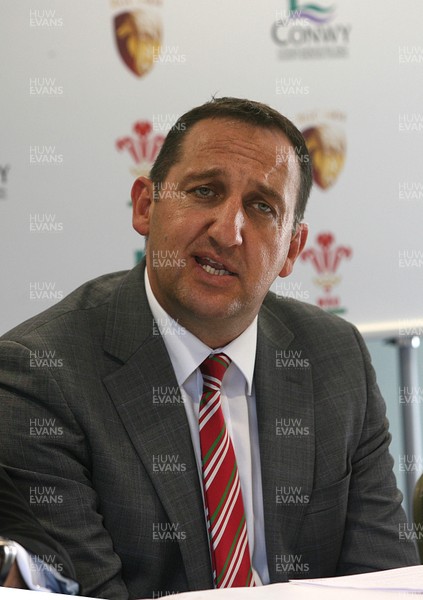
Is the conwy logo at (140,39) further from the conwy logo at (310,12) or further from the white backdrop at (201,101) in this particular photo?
the conwy logo at (310,12)

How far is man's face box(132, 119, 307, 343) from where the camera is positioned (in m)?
1.84

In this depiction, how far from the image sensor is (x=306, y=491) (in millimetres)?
1850

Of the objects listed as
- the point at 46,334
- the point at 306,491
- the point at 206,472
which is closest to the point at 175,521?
the point at 206,472

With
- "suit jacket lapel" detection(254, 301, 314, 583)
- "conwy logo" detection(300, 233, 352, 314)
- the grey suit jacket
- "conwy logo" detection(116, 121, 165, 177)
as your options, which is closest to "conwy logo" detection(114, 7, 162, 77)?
"conwy logo" detection(116, 121, 165, 177)

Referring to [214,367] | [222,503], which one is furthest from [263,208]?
[222,503]

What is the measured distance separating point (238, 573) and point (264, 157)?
877 millimetres

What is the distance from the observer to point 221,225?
5.97 feet

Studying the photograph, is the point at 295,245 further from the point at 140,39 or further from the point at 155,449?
the point at 140,39

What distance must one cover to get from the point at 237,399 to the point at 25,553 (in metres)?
0.82

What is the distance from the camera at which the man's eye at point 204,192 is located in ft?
6.22

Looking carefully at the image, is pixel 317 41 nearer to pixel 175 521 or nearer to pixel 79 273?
pixel 79 273

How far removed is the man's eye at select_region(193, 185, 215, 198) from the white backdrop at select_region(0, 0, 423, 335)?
3.89 ft

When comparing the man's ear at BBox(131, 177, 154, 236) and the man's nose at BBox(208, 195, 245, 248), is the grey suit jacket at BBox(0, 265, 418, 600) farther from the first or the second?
the man's nose at BBox(208, 195, 245, 248)

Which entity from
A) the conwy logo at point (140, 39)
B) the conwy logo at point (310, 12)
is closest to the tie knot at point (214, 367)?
the conwy logo at point (140, 39)
